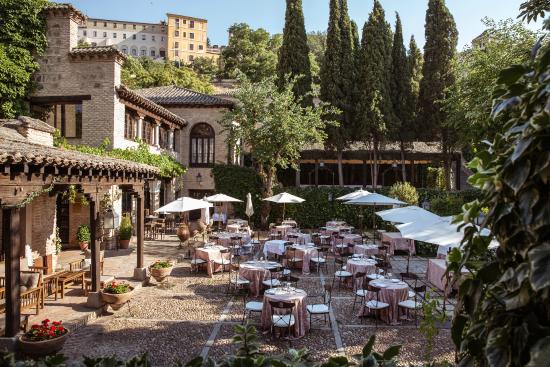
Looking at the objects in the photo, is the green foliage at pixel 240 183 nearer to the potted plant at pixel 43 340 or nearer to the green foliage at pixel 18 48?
the green foliage at pixel 18 48

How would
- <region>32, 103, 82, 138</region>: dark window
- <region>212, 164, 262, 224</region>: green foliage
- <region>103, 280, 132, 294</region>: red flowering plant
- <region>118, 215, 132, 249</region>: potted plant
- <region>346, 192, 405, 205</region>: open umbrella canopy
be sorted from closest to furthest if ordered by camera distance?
<region>103, 280, 132, 294</region>: red flowering plant
<region>346, 192, 405, 205</region>: open umbrella canopy
<region>118, 215, 132, 249</region>: potted plant
<region>32, 103, 82, 138</region>: dark window
<region>212, 164, 262, 224</region>: green foliage

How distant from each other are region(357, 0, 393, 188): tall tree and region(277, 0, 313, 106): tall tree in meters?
4.20

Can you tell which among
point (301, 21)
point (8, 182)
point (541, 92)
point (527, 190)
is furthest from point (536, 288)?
point (301, 21)

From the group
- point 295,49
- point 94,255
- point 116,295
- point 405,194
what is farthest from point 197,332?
point 295,49

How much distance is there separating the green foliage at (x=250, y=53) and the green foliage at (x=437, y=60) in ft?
103

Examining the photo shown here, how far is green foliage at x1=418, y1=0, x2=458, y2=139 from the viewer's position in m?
30.4

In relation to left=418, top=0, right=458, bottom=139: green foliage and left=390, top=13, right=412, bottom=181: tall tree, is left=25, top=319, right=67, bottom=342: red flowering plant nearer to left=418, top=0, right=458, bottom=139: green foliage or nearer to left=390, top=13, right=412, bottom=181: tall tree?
left=418, top=0, right=458, bottom=139: green foliage

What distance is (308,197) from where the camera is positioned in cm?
2675

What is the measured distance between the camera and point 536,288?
158 cm

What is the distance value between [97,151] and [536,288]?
67.3 ft

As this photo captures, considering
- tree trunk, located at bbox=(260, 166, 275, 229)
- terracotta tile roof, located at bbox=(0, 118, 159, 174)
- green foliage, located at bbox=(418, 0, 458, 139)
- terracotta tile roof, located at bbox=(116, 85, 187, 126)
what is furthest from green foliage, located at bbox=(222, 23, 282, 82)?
terracotta tile roof, located at bbox=(0, 118, 159, 174)

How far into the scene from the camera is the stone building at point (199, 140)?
30766 mm

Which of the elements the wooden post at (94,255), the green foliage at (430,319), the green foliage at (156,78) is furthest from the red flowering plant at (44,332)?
the green foliage at (156,78)

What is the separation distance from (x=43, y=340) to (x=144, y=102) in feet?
56.4
